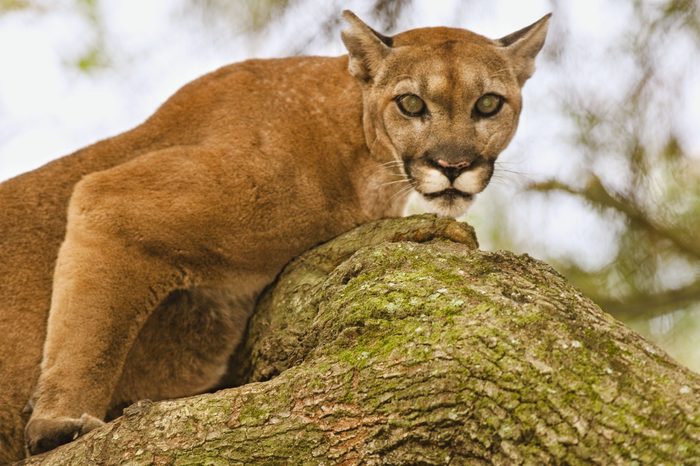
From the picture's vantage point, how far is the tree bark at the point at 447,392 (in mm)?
2666

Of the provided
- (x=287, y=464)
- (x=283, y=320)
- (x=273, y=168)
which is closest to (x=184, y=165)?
(x=273, y=168)

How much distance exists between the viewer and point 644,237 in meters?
4.96

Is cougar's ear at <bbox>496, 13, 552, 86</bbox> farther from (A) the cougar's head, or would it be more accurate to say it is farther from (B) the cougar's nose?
(B) the cougar's nose

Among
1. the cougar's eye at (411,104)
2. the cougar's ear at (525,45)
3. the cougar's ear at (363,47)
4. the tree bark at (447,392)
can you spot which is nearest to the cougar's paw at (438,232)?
the tree bark at (447,392)

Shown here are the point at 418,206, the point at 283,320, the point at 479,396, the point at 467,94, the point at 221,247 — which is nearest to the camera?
the point at 479,396

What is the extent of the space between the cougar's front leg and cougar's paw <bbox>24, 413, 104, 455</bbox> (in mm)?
102

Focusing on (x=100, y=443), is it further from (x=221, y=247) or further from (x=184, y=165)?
(x=184, y=165)

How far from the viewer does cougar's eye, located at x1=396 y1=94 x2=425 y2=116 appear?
209 inches

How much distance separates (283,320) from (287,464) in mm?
1423

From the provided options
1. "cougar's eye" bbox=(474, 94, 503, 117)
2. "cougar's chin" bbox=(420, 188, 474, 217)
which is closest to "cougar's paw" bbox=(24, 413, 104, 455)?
"cougar's chin" bbox=(420, 188, 474, 217)

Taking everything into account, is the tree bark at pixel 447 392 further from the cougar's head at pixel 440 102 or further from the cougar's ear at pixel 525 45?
the cougar's ear at pixel 525 45

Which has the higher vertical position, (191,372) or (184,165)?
(184,165)

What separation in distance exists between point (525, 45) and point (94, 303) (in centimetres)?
308

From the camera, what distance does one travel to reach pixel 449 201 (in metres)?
5.16
